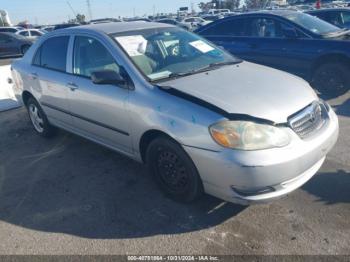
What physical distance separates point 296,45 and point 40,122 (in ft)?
15.6

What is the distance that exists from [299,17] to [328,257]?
211 inches

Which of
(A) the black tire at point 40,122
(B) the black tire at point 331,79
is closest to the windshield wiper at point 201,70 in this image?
(A) the black tire at point 40,122

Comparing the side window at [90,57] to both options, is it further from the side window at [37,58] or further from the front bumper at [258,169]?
the front bumper at [258,169]

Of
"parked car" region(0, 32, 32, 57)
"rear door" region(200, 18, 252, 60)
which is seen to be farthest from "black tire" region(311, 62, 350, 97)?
"parked car" region(0, 32, 32, 57)

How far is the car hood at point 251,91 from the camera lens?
2.67 meters

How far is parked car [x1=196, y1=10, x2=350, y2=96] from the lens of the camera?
5953 millimetres

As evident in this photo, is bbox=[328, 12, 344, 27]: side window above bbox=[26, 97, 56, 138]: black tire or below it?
above

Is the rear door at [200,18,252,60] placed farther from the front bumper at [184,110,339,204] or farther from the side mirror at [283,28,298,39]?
the front bumper at [184,110,339,204]

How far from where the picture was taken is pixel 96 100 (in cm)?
359

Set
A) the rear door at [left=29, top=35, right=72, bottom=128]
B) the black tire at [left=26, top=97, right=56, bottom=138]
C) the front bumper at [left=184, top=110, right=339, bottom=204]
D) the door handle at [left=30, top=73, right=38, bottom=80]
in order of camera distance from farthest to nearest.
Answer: the black tire at [left=26, top=97, right=56, bottom=138], the door handle at [left=30, top=73, right=38, bottom=80], the rear door at [left=29, top=35, right=72, bottom=128], the front bumper at [left=184, top=110, right=339, bottom=204]

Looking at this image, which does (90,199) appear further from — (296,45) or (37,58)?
(296,45)

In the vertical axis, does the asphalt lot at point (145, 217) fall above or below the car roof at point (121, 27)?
below

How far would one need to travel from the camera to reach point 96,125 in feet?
12.4

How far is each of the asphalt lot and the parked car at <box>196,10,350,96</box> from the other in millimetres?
2345
